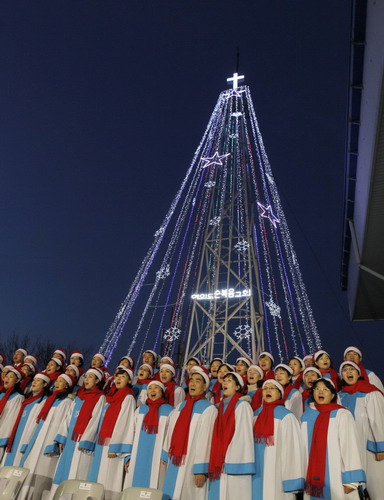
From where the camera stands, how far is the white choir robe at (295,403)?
5.68m

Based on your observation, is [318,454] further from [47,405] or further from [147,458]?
[47,405]

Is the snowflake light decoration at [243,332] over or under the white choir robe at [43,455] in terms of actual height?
over

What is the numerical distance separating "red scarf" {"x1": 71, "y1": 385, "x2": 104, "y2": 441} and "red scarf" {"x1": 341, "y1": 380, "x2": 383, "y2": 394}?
350cm

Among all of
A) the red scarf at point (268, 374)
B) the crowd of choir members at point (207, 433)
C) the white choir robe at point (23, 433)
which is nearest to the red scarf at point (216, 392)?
the crowd of choir members at point (207, 433)

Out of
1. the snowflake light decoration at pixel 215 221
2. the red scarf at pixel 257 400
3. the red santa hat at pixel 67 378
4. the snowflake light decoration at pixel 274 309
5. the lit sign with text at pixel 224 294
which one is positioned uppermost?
the snowflake light decoration at pixel 215 221

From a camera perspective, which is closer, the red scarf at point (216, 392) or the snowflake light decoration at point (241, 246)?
the red scarf at point (216, 392)

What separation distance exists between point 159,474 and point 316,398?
2262mm

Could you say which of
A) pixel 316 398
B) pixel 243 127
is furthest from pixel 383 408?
pixel 243 127

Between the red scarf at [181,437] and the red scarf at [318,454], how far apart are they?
1.40 meters

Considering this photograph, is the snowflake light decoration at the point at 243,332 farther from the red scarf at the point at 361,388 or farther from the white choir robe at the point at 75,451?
the white choir robe at the point at 75,451

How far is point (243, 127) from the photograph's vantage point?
16.9 metres

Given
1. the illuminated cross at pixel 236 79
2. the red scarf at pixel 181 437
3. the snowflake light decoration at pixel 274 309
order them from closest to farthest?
the red scarf at pixel 181 437 → the snowflake light decoration at pixel 274 309 → the illuminated cross at pixel 236 79

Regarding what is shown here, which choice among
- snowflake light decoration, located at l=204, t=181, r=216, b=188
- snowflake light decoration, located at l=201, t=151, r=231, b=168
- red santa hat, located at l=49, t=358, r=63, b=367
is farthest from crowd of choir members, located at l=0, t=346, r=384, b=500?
snowflake light decoration, located at l=201, t=151, r=231, b=168

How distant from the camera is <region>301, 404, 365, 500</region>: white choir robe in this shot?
13.0ft
